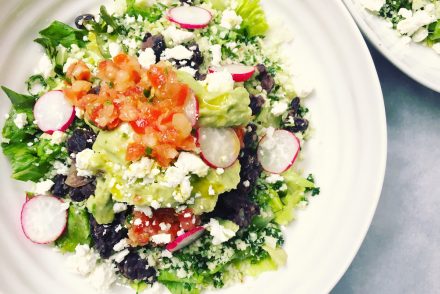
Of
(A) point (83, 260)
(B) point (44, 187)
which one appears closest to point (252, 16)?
(B) point (44, 187)

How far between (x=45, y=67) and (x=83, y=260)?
864 millimetres

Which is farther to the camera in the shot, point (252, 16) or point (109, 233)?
point (252, 16)

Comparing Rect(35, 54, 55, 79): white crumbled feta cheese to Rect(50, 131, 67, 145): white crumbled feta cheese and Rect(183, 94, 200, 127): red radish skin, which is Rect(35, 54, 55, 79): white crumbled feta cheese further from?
Rect(183, 94, 200, 127): red radish skin

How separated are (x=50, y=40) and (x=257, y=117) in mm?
992

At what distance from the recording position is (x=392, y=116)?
293cm

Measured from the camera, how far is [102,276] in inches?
94.6

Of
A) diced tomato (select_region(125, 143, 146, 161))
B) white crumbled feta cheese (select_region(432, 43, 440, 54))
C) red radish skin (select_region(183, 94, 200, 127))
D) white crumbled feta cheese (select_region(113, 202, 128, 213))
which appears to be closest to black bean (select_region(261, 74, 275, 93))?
red radish skin (select_region(183, 94, 200, 127))

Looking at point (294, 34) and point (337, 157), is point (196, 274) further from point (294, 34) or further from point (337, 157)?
point (294, 34)

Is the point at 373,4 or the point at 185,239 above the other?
the point at 373,4

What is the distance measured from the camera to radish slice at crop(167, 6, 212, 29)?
8.08ft

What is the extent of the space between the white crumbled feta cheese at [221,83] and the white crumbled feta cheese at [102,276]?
0.89 meters

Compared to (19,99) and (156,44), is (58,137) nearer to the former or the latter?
(19,99)

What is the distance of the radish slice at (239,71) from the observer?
7.66ft

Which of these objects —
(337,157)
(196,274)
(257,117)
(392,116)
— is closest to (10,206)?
(196,274)
